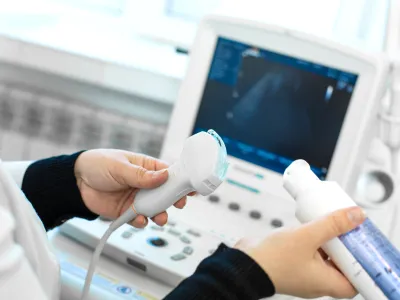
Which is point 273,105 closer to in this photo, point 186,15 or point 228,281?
point 228,281

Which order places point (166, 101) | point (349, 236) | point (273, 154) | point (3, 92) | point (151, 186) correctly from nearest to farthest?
point (349, 236), point (151, 186), point (273, 154), point (166, 101), point (3, 92)

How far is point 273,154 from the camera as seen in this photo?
1003mm

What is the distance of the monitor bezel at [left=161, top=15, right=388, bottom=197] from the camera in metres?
0.92

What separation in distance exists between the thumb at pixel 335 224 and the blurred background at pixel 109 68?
0.72 metres

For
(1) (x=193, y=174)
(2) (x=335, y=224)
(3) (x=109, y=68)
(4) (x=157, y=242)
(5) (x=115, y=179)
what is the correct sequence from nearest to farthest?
1. (2) (x=335, y=224)
2. (1) (x=193, y=174)
3. (5) (x=115, y=179)
4. (4) (x=157, y=242)
5. (3) (x=109, y=68)

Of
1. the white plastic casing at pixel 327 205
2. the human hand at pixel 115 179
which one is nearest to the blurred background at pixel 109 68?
the human hand at pixel 115 179

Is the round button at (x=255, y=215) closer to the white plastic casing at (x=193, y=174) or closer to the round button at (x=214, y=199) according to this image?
the round button at (x=214, y=199)

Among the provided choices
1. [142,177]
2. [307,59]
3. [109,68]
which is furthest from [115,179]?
[109,68]

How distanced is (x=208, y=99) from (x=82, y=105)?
43cm

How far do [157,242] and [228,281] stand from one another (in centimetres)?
33

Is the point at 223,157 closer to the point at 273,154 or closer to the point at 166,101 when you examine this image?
the point at 273,154

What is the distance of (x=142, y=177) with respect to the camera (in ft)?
2.42

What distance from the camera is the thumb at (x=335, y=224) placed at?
0.56 metres

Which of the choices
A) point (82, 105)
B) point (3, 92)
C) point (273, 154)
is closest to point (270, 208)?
point (273, 154)
